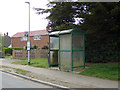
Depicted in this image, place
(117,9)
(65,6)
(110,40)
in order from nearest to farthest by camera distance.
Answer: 1. (117,9)
2. (65,6)
3. (110,40)

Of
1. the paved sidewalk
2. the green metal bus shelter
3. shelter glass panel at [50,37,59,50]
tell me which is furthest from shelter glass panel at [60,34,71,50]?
the paved sidewalk

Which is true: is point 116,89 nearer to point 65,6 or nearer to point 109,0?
point 109,0

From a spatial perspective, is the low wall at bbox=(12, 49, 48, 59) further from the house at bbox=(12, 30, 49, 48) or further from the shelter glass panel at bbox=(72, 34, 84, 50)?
the house at bbox=(12, 30, 49, 48)

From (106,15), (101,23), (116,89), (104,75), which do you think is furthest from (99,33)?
(116,89)

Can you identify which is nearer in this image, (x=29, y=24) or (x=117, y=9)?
(x=117, y=9)

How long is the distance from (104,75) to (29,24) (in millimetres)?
10314

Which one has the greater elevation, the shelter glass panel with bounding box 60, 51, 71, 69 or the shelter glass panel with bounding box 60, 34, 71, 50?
the shelter glass panel with bounding box 60, 34, 71, 50

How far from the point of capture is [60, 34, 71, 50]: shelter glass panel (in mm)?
11266

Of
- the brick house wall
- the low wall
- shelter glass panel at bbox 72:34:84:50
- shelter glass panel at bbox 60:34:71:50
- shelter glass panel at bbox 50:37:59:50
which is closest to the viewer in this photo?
shelter glass panel at bbox 60:34:71:50

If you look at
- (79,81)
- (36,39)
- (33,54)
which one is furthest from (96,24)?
(36,39)

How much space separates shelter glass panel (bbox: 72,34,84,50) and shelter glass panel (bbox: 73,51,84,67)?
393 millimetres

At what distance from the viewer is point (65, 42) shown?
11531 millimetres

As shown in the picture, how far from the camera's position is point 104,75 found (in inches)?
340

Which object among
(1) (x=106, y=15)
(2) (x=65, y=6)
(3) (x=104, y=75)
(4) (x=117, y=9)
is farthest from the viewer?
(2) (x=65, y=6)
